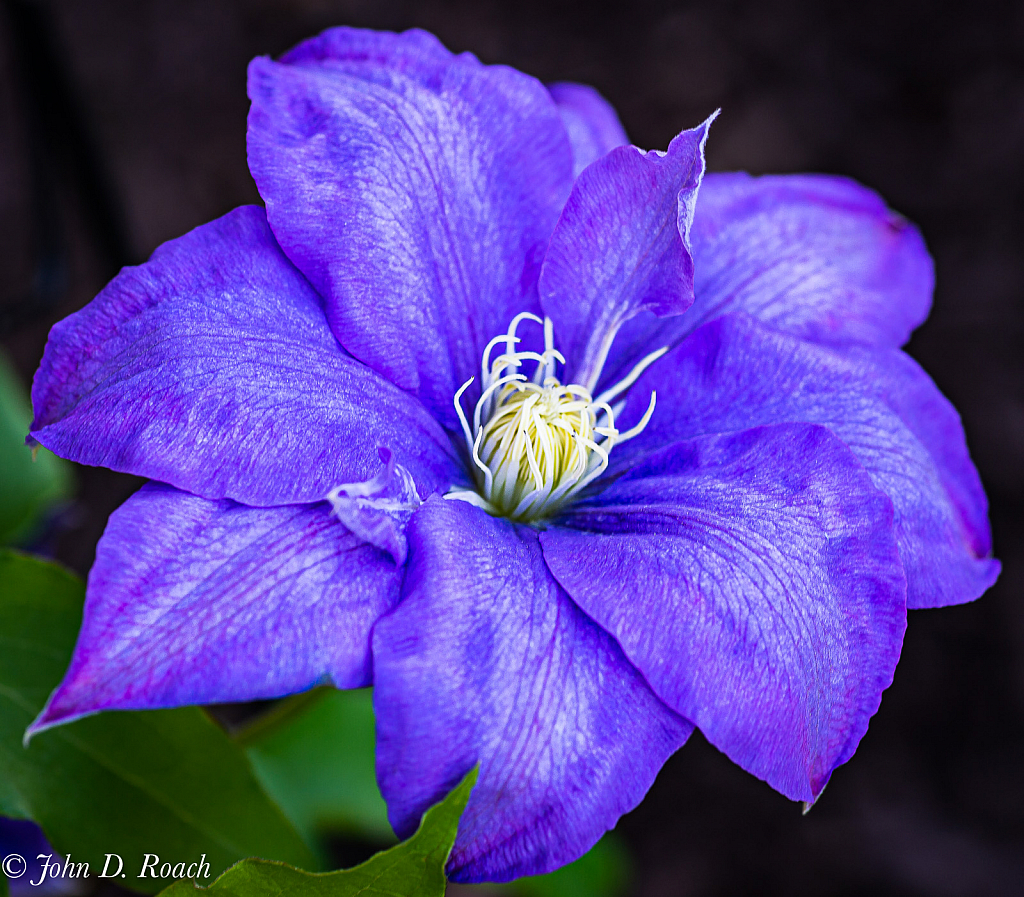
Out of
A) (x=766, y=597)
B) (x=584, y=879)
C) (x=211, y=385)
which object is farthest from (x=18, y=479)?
(x=584, y=879)

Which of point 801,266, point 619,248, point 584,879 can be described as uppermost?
point 619,248

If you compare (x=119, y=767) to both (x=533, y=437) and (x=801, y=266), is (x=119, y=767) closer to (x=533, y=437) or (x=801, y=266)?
(x=533, y=437)

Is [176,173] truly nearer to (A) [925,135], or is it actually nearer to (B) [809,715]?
(A) [925,135]

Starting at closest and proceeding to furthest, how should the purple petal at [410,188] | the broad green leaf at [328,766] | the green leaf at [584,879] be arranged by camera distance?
the purple petal at [410,188], the broad green leaf at [328,766], the green leaf at [584,879]

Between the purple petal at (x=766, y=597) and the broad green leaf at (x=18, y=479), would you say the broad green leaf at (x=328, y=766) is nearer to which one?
the broad green leaf at (x=18, y=479)

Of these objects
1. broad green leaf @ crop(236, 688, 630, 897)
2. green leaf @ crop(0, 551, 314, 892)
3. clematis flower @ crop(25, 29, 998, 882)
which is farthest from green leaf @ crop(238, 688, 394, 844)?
clematis flower @ crop(25, 29, 998, 882)

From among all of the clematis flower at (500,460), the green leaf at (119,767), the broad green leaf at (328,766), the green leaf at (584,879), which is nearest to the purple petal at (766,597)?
the clematis flower at (500,460)

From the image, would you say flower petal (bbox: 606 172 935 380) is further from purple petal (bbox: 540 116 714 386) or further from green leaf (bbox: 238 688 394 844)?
green leaf (bbox: 238 688 394 844)
